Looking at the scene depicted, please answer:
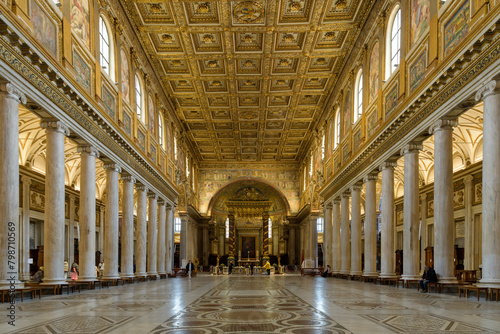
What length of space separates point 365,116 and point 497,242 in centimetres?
1249

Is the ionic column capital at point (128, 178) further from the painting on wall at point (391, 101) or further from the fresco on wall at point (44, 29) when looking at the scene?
the painting on wall at point (391, 101)

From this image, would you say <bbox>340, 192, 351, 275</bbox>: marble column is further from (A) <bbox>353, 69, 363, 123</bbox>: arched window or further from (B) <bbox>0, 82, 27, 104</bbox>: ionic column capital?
(B) <bbox>0, 82, 27, 104</bbox>: ionic column capital

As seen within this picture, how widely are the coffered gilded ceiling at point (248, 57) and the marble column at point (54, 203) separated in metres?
8.56

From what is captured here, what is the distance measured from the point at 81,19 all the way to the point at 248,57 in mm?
11202

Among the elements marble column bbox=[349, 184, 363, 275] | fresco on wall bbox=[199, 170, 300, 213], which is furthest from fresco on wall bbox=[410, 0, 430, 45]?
fresco on wall bbox=[199, 170, 300, 213]

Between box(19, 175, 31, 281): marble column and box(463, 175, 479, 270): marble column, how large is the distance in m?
21.9

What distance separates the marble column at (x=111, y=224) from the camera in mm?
20753

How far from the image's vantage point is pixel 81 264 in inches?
696

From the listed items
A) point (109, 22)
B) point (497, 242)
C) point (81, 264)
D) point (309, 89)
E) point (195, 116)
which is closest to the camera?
point (497, 242)

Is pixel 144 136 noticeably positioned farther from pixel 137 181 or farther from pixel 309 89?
pixel 309 89

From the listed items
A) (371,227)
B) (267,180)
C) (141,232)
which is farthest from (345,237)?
(267,180)

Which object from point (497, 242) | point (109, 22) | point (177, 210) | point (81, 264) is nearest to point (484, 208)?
point (497, 242)

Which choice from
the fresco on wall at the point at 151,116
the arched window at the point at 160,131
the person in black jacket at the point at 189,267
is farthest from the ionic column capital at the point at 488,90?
the person in black jacket at the point at 189,267

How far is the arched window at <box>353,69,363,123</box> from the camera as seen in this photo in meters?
25.6
